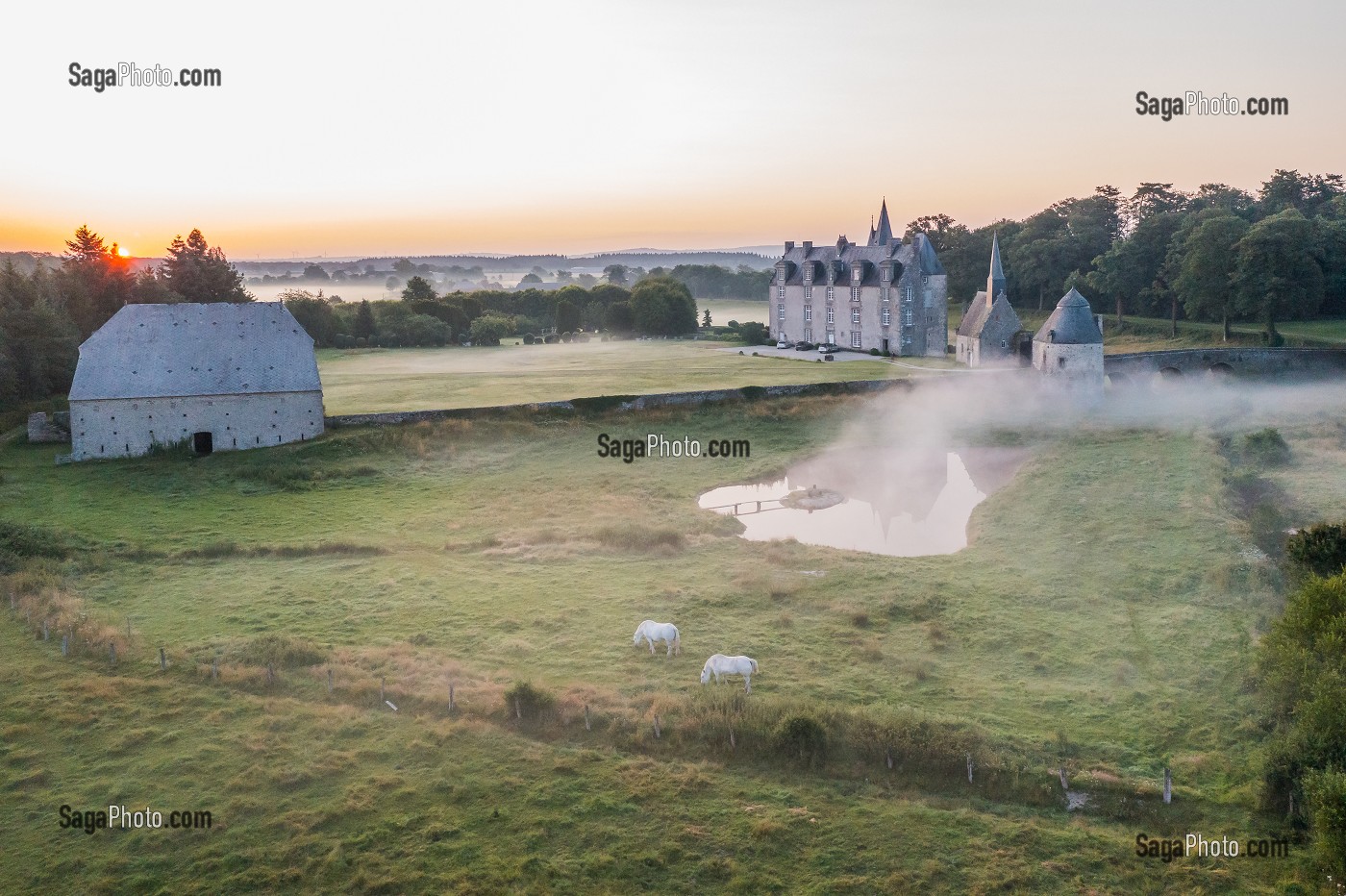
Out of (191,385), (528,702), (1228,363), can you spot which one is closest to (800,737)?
(528,702)

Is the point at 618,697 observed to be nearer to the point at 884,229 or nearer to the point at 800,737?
the point at 800,737

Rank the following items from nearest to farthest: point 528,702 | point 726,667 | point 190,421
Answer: point 528,702 < point 726,667 < point 190,421

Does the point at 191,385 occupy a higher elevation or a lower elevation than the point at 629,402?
higher

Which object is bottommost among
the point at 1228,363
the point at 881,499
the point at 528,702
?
the point at 528,702

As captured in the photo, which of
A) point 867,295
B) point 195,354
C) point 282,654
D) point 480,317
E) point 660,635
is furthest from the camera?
point 480,317

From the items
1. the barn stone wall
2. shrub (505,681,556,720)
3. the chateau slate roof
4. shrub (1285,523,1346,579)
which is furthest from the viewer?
the chateau slate roof

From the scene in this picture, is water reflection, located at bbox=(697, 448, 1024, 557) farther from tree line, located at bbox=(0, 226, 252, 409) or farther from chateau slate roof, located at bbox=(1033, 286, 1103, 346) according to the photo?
tree line, located at bbox=(0, 226, 252, 409)

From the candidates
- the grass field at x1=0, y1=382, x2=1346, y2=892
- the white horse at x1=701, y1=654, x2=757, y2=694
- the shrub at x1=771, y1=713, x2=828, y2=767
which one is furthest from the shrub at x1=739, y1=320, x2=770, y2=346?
the shrub at x1=771, y1=713, x2=828, y2=767
